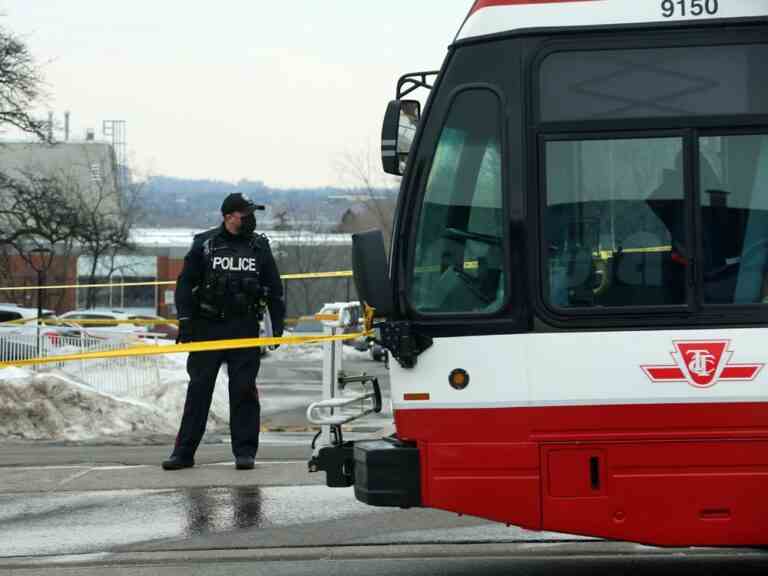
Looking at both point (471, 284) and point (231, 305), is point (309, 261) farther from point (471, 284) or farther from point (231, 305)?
point (471, 284)

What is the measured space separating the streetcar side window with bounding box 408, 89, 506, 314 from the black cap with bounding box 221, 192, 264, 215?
3.50 m

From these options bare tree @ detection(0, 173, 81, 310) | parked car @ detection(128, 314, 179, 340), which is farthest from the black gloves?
bare tree @ detection(0, 173, 81, 310)

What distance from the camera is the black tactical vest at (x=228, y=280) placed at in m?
9.74

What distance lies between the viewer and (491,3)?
640 cm

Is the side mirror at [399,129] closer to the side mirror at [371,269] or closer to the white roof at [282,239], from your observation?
the side mirror at [371,269]

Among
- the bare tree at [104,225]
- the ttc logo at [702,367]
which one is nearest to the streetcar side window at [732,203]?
the ttc logo at [702,367]

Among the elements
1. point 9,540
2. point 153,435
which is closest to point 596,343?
point 9,540

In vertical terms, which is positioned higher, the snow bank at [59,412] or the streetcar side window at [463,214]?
the streetcar side window at [463,214]

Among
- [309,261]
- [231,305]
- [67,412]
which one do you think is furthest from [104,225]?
[231,305]

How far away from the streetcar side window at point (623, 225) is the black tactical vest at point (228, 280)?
12.7ft

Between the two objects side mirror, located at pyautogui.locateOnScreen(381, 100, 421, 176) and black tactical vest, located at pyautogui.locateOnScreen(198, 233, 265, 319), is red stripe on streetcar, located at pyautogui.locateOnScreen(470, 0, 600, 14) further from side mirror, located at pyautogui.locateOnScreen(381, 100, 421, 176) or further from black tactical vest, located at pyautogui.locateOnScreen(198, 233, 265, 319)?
black tactical vest, located at pyautogui.locateOnScreen(198, 233, 265, 319)

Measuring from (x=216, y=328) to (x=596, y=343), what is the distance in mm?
4218

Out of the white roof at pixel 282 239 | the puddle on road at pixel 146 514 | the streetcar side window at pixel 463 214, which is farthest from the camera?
the white roof at pixel 282 239

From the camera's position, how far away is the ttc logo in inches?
241
